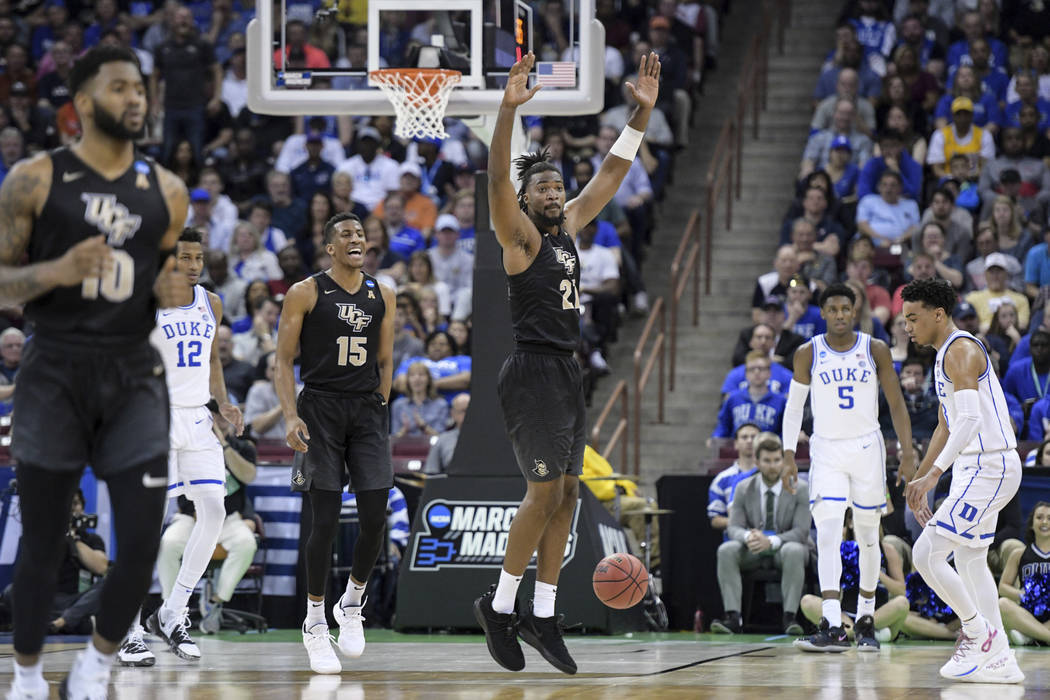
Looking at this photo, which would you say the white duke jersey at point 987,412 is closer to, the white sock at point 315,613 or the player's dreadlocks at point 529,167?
the player's dreadlocks at point 529,167

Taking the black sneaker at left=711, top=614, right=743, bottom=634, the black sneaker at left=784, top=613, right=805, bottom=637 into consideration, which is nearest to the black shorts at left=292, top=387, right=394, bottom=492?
the black sneaker at left=784, top=613, right=805, bottom=637

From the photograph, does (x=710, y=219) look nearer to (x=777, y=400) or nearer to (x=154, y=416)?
(x=777, y=400)

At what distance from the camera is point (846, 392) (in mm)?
10398

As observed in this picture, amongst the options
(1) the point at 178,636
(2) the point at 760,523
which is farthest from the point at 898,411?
(1) the point at 178,636

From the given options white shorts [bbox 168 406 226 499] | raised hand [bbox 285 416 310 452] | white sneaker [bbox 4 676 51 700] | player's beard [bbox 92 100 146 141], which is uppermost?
player's beard [bbox 92 100 146 141]

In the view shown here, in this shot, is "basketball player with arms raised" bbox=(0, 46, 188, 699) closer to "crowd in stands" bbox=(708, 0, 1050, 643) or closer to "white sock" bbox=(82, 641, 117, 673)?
"white sock" bbox=(82, 641, 117, 673)

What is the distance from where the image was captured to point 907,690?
714 centimetres

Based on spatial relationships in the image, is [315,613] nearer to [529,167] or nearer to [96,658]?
[529,167]

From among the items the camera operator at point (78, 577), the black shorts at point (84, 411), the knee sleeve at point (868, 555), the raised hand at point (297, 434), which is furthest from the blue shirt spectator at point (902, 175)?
the black shorts at point (84, 411)

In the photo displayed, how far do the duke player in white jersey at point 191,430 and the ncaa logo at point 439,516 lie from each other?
301 centimetres

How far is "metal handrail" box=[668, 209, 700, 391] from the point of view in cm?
1712

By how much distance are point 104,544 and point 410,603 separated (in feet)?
9.76

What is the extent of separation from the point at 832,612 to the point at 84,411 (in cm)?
622

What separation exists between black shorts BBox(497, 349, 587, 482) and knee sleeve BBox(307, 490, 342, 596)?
4.66 ft
